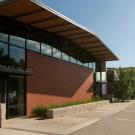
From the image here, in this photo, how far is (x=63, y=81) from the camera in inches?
1043

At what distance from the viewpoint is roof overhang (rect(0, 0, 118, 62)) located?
58.3ft

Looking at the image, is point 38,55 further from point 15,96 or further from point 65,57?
point 65,57

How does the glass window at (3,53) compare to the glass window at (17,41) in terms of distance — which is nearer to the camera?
the glass window at (3,53)

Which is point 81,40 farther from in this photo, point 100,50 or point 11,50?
point 11,50

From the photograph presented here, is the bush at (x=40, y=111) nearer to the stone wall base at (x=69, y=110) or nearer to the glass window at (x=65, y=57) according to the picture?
the stone wall base at (x=69, y=110)

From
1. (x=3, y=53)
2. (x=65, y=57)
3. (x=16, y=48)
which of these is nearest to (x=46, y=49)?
(x=65, y=57)

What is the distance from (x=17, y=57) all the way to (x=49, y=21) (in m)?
3.51

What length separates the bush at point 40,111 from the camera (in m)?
20.2

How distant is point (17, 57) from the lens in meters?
19.9

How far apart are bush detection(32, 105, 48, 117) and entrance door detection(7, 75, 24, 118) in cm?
93

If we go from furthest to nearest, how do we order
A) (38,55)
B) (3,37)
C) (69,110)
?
(38,55) → (69,110) → (3,37)

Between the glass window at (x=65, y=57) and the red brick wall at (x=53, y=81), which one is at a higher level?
the glass window at (x=65, y=57)

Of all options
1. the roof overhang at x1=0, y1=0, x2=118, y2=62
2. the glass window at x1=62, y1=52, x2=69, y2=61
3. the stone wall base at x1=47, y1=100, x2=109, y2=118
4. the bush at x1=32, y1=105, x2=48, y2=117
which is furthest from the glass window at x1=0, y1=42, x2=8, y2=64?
the glass window at x1=62, y1=52, x2=69, y2=61

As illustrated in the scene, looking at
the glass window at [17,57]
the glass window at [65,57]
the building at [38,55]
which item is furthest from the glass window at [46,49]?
the glass window at [17,57]
